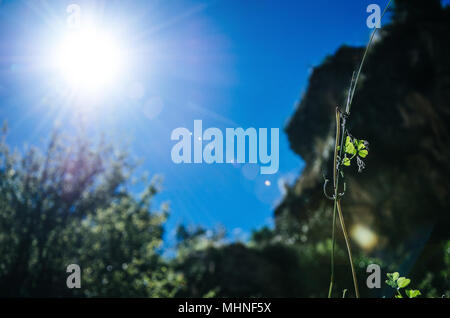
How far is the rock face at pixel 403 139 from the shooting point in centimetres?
1508

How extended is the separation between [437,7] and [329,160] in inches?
406

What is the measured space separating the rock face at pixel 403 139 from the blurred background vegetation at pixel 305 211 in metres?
0.06

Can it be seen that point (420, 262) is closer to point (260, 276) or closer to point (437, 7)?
point (260, 276)

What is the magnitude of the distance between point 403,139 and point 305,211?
824 centimetres

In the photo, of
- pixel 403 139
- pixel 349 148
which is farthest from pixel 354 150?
pixel 403 139

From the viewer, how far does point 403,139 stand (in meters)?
16.8

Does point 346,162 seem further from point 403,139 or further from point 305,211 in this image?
point 305,211

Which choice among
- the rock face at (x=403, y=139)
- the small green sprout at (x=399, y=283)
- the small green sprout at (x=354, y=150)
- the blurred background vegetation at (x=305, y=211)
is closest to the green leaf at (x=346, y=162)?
the small green sprout at (x=354, y=150)

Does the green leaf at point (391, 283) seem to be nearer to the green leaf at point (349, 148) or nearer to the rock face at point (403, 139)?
the green leaf at point (349, 148)

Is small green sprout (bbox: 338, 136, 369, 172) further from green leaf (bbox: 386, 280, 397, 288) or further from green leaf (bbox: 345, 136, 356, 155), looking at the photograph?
green leaf (bbox: 386, 280, 397, 288)

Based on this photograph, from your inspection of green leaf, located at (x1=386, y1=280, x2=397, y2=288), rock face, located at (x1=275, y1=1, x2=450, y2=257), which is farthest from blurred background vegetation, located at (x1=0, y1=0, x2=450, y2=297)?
green leaf, located at (x1=386, y1=280, x2=397, y2=288)

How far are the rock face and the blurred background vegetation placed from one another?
62 millimetres
